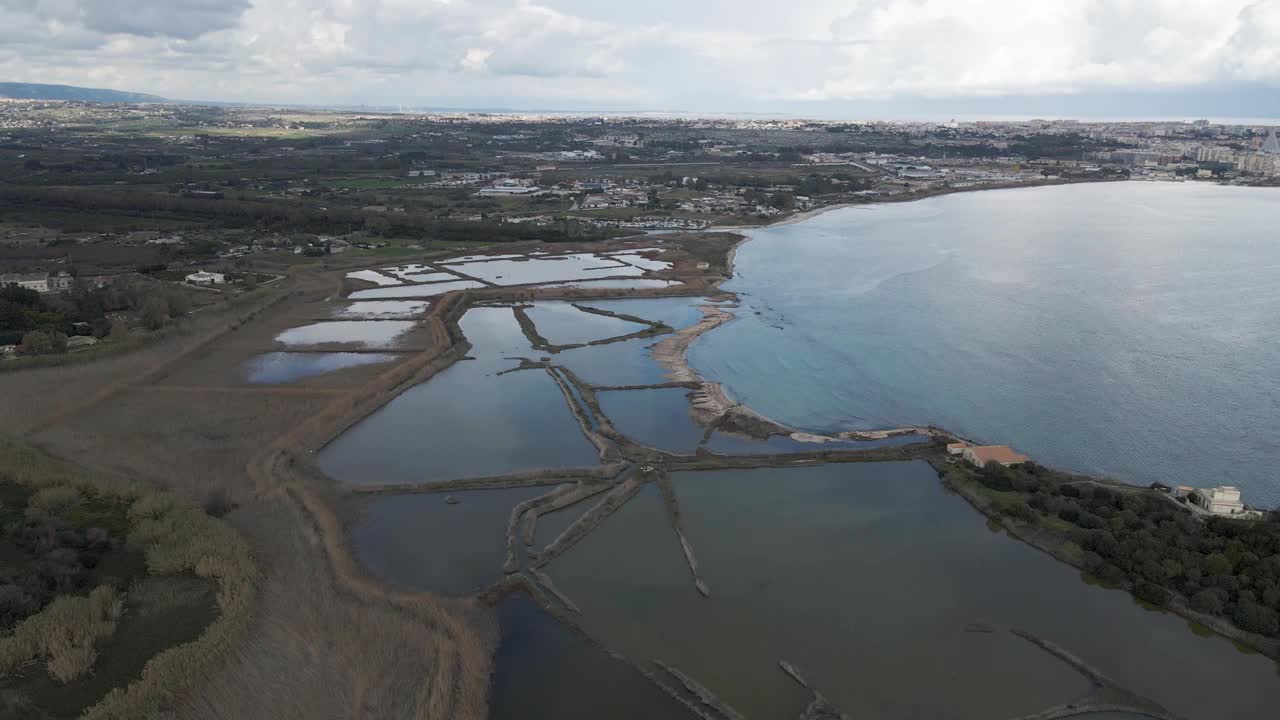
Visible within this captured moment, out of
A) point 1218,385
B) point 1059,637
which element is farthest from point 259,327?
point 1218,385

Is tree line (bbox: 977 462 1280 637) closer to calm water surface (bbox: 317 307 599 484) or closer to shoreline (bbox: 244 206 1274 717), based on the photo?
shoreline (bbox: 244 206 1274 717)

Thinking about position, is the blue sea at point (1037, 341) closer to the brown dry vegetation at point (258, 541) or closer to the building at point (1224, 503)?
the building at point (1224, 503)

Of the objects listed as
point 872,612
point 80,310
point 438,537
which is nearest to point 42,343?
point 80,310

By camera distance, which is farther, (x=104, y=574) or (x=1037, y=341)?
(x=1037, y=341)

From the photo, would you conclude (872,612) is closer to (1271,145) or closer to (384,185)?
(384,185)

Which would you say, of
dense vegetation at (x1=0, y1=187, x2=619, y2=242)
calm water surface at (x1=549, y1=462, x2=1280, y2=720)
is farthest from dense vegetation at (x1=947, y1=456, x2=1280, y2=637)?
dense vegetation at (x1=0, y1=187, x2=619, y2=242)

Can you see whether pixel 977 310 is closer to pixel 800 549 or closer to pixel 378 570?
pixel 800 549
